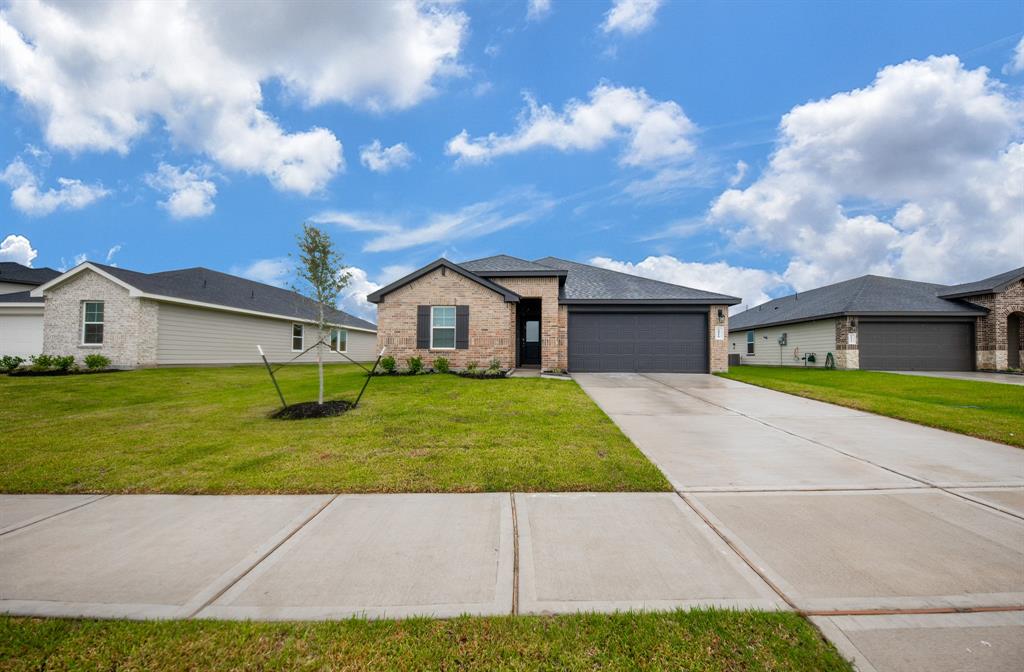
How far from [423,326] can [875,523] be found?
12.9m

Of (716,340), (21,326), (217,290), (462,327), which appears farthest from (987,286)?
(21,326)

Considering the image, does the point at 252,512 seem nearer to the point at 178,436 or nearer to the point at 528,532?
the point at 528,532

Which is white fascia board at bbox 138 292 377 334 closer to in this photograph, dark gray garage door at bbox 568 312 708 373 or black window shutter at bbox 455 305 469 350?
black window shutter at bbox 455 305 469 350

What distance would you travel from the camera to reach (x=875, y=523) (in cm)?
338

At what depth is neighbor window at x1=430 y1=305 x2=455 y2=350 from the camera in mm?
14602

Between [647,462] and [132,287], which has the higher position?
[132,287]

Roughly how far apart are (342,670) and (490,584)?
35.8 inches

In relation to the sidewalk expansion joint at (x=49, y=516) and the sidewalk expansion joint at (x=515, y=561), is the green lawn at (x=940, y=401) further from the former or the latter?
the sidewalk expansion joint at (x=49, y=516)

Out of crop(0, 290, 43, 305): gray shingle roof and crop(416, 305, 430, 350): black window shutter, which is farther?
crop(0, 290, 43, 305): gray shingle roof

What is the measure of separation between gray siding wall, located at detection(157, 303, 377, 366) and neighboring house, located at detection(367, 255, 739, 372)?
8.81 metres

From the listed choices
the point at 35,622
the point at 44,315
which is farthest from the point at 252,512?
the point at 44,315

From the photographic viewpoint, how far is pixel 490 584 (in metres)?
2.53

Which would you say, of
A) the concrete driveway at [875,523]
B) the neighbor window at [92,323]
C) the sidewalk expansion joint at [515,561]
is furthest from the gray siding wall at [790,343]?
the neighbor window at [92,323]

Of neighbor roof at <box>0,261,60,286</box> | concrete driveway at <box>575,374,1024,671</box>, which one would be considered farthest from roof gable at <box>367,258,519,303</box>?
neighbor roof at <box>0,261,60,286</box>
